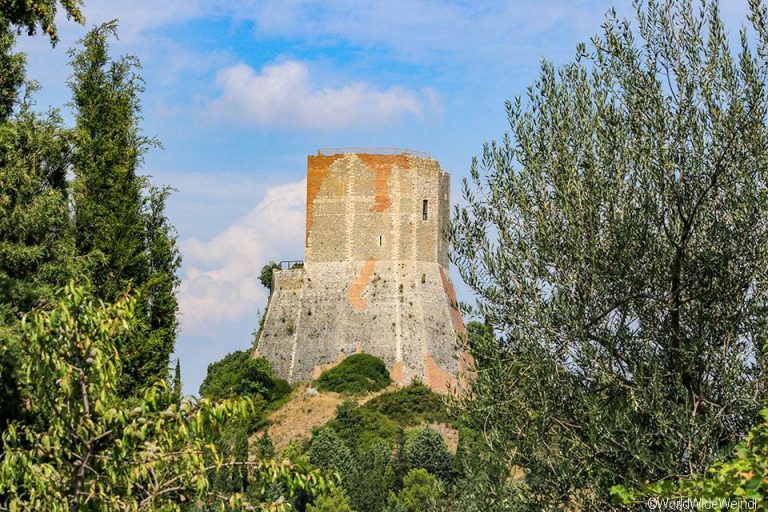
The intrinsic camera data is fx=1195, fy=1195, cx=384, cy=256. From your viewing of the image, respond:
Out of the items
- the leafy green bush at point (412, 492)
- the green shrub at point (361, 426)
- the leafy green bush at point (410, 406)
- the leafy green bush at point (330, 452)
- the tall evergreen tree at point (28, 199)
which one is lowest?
the leafy green bush at point (412, 492)

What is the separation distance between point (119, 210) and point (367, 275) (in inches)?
1618

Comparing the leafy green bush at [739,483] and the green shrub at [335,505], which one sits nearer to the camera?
the leafy green bush at [739,483]

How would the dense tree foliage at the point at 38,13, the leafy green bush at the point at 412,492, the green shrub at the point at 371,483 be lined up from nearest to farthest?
the dense tree foliage at the point at 38,13, the leafy green bush at the point at 412,492, the green shrub at the point at 371,483

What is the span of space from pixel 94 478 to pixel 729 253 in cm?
643

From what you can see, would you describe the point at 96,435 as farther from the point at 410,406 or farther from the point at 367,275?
the point at 367,275

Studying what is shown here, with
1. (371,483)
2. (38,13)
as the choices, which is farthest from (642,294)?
(371,483)

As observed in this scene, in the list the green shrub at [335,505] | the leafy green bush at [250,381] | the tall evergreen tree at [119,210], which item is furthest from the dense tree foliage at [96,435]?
the leafy green bush at [250,381]

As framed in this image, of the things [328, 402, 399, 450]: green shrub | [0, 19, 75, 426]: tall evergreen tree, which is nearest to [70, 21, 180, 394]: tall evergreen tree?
[0, 19, 75, 426]: tall evergreen tree

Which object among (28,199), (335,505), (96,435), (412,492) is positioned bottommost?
(335,505)

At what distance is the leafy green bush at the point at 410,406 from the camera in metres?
53.5

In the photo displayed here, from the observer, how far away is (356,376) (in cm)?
5747

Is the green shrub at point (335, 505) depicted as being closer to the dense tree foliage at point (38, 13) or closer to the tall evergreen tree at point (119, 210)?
the tall evergreen tree at point (119, 210)

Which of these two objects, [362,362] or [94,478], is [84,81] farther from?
[362,362]

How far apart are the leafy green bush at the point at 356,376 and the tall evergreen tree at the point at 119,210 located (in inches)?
1402
